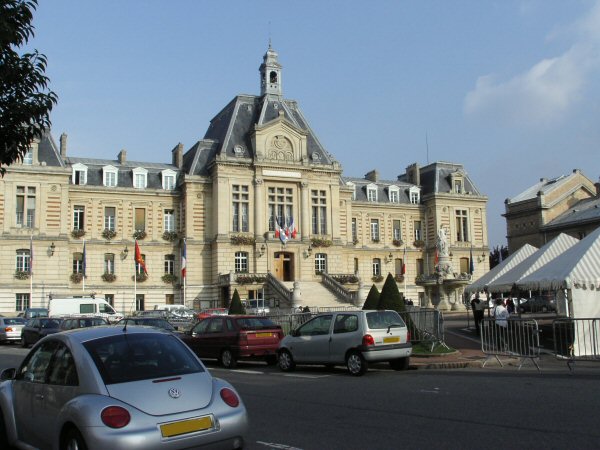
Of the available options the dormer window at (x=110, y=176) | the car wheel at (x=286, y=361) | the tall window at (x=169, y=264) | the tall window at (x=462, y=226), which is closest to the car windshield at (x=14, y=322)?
the car wheel at (x=286, y=361)

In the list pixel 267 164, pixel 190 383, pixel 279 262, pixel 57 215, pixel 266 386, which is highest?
pixel 267 164

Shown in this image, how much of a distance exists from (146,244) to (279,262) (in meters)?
11.3

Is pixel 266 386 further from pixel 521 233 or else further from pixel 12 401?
pixel 521 233

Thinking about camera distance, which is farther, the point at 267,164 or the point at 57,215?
the point at 267,164

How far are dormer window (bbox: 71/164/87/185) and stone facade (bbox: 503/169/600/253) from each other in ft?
165

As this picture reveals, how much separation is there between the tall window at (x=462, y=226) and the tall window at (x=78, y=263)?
36.1 metres

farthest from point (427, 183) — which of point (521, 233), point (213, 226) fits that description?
point (213, 226)

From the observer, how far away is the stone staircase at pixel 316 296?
47450 mm

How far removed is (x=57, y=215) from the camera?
→ 4969 centimetres

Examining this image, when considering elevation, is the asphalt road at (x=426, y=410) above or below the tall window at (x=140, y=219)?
below

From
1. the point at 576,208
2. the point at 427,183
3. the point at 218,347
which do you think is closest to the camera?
the point at 218,347

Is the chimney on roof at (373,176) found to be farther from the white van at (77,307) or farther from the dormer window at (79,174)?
the white van at (77,307)

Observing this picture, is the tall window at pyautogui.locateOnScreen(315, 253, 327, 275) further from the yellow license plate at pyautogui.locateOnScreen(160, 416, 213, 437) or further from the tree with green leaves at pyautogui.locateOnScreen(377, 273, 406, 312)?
the yellow license plate at pyautogui.locateOnScreen(160, 416, 213, 437)

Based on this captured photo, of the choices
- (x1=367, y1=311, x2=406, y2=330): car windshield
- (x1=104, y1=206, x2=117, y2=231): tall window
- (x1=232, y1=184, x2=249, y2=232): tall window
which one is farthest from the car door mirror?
(x1=104, y1=206, x2=117, y2=231): tall window
